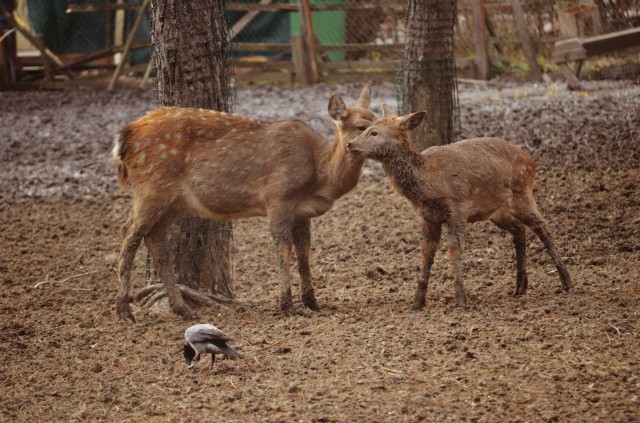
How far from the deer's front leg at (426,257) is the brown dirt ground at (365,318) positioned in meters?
0.13

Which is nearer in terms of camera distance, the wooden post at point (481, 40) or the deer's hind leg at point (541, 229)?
the deer's hind leg at point (541, 229)

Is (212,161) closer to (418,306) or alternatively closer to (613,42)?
(418,306)

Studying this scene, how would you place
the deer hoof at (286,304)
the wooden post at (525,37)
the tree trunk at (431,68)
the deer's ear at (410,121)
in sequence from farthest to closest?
1. the wooden post at (525,37)
2. the tree trunk at (431,68)
3. the deer hoof at (286,304)
4. the deer's ear at (410,121)

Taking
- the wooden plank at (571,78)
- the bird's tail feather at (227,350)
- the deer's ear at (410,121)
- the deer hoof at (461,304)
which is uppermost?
the deer's ear at (410,121)

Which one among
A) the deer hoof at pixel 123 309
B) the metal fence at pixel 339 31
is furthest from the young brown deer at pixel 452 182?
the metal fence at pixel 339 31

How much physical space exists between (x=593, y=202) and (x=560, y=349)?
4093 mm

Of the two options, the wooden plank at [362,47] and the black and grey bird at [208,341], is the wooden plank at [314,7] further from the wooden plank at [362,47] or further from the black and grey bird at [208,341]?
the black and grey bird at [208,341]

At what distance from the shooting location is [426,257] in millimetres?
7348

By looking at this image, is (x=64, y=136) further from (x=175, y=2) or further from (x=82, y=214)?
(x=175, y=2)

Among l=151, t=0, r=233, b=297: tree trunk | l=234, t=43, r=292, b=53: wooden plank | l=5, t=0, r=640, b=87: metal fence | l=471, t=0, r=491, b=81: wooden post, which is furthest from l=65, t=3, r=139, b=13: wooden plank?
l=151, t=0, r=233, b=297: tree trunk

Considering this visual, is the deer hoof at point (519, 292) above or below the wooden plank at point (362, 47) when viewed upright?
below

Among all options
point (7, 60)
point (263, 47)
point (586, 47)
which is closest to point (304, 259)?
point (586, 47)

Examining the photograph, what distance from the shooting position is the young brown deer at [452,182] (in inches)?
283

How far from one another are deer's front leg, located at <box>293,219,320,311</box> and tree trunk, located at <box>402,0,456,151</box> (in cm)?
290
